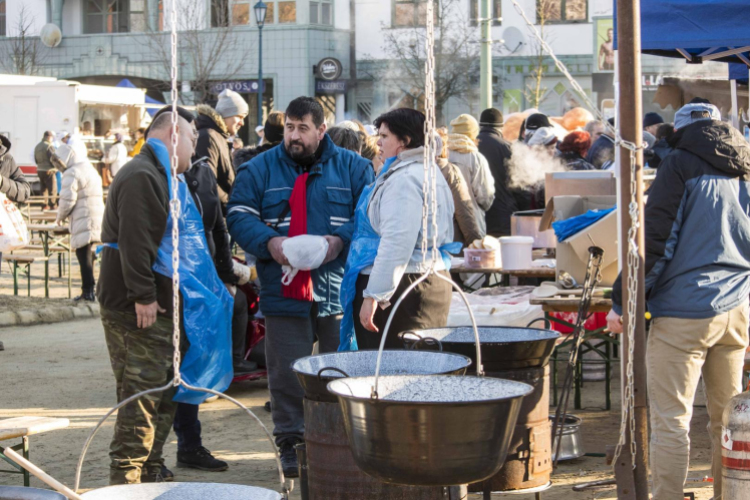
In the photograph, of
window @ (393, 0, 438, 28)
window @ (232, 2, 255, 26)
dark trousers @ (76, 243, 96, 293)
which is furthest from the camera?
window @ (232, 2, 255, 26)

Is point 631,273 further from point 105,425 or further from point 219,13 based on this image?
point 219,13

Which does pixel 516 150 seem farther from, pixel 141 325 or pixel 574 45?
pixel 574 45

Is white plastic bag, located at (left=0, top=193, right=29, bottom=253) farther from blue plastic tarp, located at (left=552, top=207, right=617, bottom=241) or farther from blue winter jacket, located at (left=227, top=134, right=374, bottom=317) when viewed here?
blue plastic tarp, located at (left=552, top=207, right=617, bottom=241)

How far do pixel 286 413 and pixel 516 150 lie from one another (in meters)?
6.30

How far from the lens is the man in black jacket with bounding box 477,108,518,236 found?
10078 mm

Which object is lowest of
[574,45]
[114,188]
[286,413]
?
[286,413]

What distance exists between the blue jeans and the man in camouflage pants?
81 centimetres

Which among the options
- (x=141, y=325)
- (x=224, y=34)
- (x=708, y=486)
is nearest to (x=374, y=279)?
(x=141, y=325)

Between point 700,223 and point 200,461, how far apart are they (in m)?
2.90

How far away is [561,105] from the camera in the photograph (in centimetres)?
3147

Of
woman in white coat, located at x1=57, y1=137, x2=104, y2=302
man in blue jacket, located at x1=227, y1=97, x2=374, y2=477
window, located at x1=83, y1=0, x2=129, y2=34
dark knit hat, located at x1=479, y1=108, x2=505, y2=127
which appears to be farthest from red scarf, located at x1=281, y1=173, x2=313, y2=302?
window, located at x1=83, y1=0, x2=129, y2=34

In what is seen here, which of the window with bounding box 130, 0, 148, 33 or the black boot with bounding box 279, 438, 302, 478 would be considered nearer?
the black boot with bounding box 279, 438, 302, 478

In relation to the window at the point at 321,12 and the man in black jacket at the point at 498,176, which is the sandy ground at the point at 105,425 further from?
the window at the point at 321,12

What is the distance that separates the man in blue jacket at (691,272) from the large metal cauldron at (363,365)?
3.19 feet
